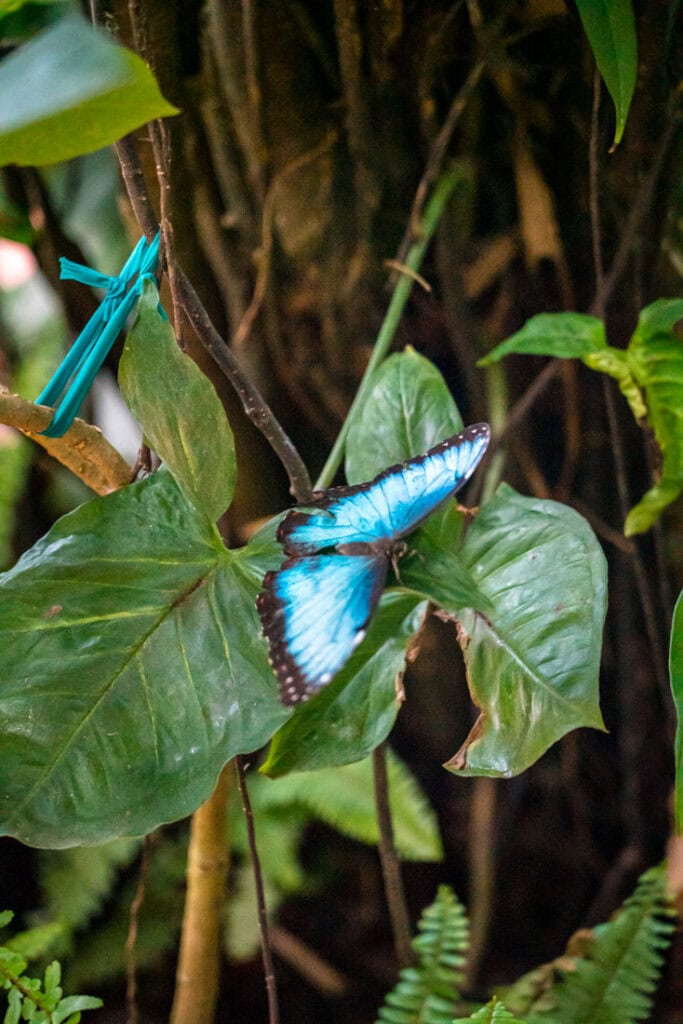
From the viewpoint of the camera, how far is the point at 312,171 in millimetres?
1103

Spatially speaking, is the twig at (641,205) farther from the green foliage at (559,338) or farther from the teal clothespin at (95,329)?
the teal clothespin at (95,329)

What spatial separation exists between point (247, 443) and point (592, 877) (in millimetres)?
897

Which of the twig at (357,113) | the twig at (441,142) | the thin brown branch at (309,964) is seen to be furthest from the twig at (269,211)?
the thin brown branch at (309,964)

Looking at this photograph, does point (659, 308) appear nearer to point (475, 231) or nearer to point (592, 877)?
point (475, 231)

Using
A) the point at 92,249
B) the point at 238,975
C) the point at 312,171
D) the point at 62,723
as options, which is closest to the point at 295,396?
the point at 312,171

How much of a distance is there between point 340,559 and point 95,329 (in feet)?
0.84

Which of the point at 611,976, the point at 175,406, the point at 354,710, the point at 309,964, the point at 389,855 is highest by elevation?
the point at 175,406

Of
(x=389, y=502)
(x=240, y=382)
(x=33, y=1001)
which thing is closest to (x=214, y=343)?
(x=240, y=382)

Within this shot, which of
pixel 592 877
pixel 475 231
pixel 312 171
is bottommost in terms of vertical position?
pixel 592 877

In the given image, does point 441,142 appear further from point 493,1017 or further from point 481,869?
point 481,869

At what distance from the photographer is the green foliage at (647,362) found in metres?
0.75

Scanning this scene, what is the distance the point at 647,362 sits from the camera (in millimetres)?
779

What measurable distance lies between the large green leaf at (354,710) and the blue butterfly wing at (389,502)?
0.10 metres

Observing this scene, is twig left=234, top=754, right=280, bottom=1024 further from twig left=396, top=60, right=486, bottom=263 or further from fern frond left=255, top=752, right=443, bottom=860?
twig left=396, top=60, right=486, bottom=263
